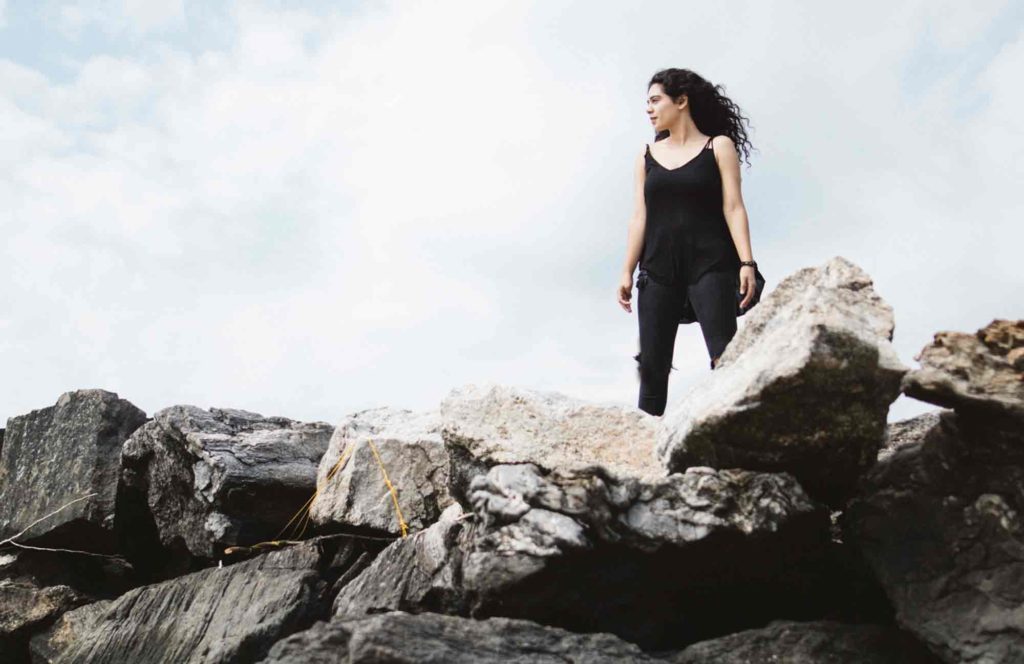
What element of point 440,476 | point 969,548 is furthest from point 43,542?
point 969,548

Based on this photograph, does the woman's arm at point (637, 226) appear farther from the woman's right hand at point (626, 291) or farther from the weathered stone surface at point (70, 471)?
the weathered stone surface at point (70, 471)

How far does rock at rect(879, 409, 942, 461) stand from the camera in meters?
5.27

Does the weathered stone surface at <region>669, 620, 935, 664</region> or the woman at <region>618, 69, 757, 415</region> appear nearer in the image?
the weathered stone surface at <region>669, 620, 935, 664</region>

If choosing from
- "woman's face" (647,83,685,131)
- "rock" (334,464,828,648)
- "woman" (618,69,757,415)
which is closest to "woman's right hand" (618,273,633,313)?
"woman" (618,69,757,415)

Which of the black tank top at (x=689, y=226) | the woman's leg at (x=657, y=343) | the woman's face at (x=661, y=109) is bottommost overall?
the woman's leg at (x=657, y=343)

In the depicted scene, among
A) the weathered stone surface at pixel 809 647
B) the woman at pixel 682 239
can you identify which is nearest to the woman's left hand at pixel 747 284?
the woman at pixel 682 239

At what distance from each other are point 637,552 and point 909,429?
205 centimetres

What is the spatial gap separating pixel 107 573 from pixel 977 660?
6.01 metres

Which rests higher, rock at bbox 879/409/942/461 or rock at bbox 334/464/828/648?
rock at bbox 879/409/942/461

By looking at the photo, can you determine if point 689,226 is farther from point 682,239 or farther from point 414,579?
point 414,579

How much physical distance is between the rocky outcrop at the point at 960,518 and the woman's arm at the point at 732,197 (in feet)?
9.21

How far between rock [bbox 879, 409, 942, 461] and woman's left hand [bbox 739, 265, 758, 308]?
4.95ft

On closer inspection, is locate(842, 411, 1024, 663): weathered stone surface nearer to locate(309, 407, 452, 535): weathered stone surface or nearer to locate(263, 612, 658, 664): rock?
locate(263, 612, 658, 664): rock

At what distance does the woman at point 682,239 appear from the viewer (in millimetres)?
6816
